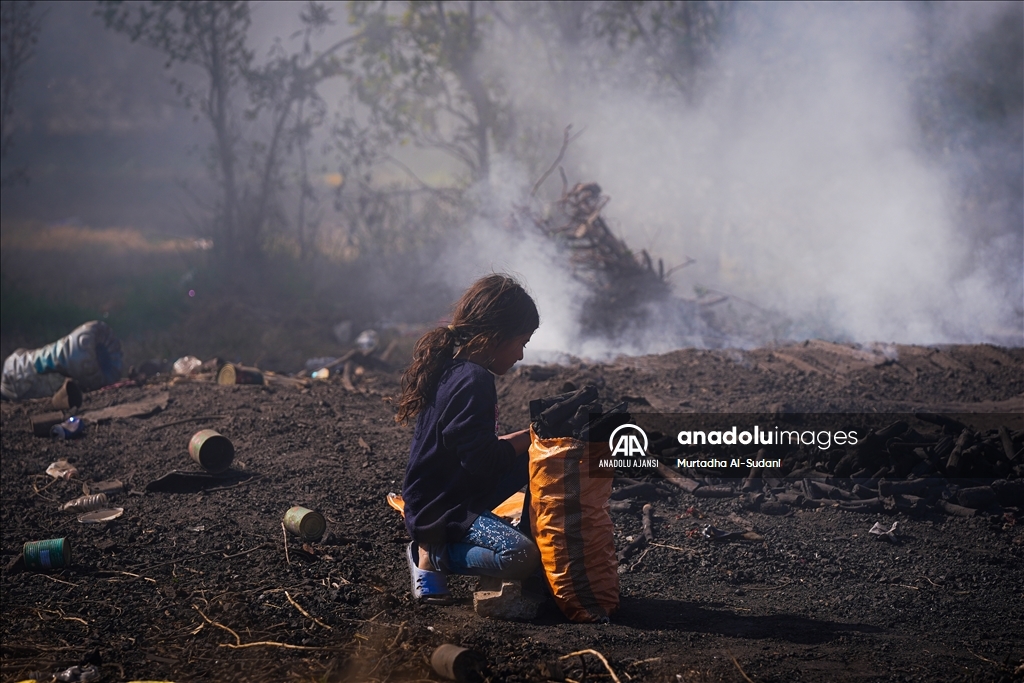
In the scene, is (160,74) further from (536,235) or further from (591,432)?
(591,432)

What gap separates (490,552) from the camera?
10.6 ft

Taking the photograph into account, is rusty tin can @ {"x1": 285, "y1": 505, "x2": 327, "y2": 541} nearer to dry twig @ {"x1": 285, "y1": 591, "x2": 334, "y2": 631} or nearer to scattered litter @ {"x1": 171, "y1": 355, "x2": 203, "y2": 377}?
dry twig @ {"x1": 285, "y1": 591, "x2": 334, "y2": 631}

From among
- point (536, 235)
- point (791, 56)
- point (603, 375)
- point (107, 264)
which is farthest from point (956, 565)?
point (107, 264)

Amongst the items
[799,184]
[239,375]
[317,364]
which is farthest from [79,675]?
[799,184]

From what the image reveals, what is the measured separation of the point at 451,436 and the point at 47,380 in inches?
278

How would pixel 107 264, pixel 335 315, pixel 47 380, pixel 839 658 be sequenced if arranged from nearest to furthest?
1. pixel 839 658
2. pixel 47 380
3. pixel 335 315
4. pixel 107 264

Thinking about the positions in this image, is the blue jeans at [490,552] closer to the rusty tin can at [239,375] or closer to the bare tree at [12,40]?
the rusty tin can at [239,375]

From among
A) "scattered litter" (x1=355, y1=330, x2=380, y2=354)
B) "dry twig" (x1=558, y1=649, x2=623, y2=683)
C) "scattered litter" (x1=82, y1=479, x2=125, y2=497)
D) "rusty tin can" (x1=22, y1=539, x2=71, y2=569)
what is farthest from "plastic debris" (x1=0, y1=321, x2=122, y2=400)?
"dry twig" (x1=558, y1=649, x2=623, y2=683)

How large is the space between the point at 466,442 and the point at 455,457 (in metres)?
0.17

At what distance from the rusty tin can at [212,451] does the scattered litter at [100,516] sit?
560 mm

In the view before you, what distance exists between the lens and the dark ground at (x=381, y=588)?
9.96 ft

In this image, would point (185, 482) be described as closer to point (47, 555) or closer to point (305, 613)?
point (47, 555)

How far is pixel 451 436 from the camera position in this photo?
10.5ft

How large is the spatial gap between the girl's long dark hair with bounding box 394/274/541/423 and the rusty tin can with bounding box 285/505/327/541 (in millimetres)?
1184
